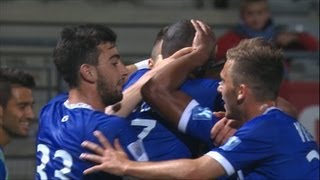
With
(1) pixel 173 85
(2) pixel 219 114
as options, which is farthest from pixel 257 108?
(1) pixel 173 85

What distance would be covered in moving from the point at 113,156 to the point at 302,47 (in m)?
4.93

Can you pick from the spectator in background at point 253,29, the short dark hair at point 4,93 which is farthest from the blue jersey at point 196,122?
the spectator in background at point 253,29

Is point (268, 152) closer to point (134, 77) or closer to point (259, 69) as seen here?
point (259, 69)

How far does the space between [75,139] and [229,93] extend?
0.78 metres

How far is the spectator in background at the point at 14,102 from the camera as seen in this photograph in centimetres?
635

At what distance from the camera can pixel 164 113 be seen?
16.1ft

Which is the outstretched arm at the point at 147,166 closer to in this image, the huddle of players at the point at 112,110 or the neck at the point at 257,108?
the huddle of players at the point at 112,110

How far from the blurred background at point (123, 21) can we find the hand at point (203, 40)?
3.98 m

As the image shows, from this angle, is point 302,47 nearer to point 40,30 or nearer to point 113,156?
point 40,30

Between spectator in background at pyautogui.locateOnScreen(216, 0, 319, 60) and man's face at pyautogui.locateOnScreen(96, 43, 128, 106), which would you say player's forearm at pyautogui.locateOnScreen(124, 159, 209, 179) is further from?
spectator in background at pyautogui.locateOnScreen(216, 0, 319, 60)

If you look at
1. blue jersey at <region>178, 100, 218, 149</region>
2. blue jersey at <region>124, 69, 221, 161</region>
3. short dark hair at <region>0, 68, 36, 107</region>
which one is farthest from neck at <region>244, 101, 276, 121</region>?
short dark hair at <region>0, 68, 36, 107</region>

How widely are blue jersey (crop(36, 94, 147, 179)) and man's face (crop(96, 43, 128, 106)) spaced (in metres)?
0.11

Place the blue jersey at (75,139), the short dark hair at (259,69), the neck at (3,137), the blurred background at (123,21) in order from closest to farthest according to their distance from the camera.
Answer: the short dark hair at (259,69) → the blue jersey at (75,139) → the neck at (3,137) → the blurred background at (123,21)

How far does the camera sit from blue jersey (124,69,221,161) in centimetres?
500
